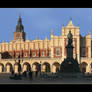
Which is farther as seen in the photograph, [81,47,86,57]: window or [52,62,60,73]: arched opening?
[81,47,86,57]: window

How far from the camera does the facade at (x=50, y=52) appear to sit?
2844 inches

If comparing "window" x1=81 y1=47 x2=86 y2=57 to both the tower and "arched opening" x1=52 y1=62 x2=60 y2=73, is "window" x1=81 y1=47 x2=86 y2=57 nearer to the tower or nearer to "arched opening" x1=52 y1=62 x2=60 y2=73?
"arched opening" x1=52 y1=62 x2=60 y2=73

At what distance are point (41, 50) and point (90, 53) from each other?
19.5 meters

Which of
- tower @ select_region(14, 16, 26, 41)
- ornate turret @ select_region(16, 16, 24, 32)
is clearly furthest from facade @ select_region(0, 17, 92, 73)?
ornate turret @ select_region(16, 16, 24, 32)

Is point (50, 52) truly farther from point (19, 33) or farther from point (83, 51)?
point (19, 33)

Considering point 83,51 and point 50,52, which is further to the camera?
point 50,52

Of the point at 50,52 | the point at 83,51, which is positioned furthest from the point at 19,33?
the point at 83,51

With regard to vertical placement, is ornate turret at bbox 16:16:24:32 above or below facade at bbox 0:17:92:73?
above

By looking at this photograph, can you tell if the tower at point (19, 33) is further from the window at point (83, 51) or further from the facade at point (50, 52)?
the window at point (83, 51)

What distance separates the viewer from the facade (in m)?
72.2

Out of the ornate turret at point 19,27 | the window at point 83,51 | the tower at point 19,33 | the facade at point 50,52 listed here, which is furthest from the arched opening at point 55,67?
the ornate turret at point 19,27

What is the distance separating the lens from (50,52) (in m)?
82.7

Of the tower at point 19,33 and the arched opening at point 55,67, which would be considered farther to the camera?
the tower at point 19,33
